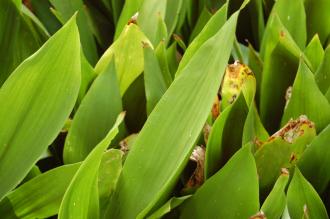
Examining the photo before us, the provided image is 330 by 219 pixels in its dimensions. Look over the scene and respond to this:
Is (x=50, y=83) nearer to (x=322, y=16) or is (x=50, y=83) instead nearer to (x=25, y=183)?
(x=25, y=183)

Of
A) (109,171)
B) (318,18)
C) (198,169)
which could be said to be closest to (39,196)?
(109,171)

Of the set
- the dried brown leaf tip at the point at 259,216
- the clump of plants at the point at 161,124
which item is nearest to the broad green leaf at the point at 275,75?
the clump of plants at the point at 161,124

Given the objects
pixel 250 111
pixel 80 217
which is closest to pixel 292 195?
pixel 250 111

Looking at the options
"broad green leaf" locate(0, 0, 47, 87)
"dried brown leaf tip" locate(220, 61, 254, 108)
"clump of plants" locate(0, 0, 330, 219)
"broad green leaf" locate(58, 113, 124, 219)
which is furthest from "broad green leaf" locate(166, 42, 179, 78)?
"broad green leaf" locate(58, 113, 124, 219)

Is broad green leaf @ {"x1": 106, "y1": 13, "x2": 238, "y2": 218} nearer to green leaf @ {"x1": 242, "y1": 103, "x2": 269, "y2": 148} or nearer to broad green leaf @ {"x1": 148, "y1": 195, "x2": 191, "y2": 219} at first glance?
broad green leaf @ {"x1": 148, "y1": 195, "x2": 191, "y2": 219}

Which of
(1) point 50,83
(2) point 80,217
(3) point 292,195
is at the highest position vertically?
(1) point 50,83

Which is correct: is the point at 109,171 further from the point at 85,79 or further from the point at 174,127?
the point at 85,79
